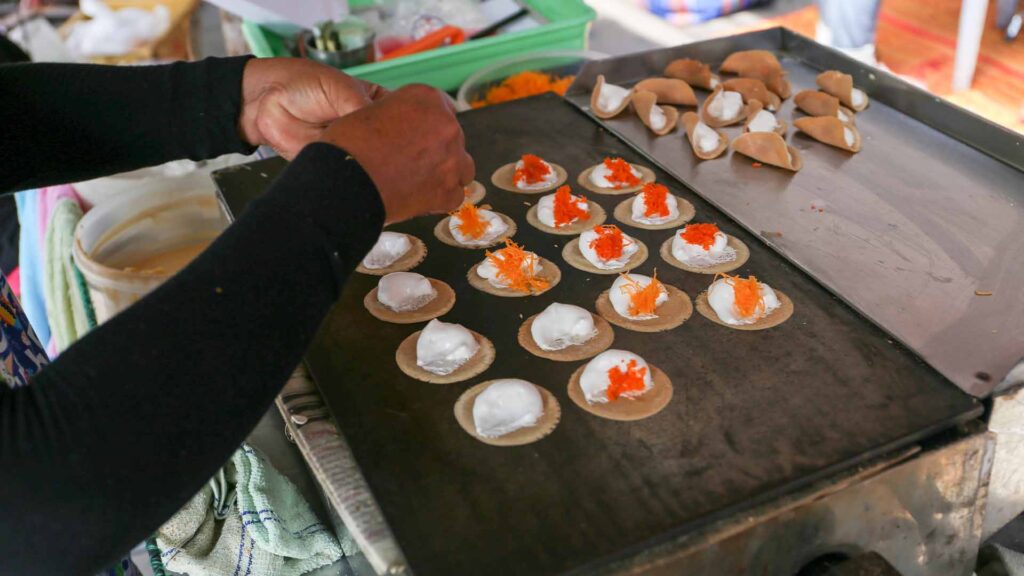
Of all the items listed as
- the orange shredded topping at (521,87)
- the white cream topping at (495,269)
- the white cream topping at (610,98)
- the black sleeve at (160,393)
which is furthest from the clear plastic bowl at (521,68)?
the black sleeve at (160,393)

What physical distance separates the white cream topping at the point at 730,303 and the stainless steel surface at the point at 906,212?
0.12 meters

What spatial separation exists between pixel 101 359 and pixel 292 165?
0.93ft

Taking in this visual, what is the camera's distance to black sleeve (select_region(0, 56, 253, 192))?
3.90 feet

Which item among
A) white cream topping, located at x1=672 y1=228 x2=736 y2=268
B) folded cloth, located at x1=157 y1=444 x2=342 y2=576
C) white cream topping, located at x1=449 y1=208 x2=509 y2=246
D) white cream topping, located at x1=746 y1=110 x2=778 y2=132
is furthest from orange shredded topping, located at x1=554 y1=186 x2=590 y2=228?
folded cloth, located at x1=157 y1=444 x2=342 y2=576

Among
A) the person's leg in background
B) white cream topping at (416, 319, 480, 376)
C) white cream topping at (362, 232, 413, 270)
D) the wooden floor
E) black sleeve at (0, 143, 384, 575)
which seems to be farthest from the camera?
the person's leg in background

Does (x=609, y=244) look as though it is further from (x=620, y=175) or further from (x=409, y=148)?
(x=409, y=148)

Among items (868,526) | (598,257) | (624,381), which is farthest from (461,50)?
(868,526)

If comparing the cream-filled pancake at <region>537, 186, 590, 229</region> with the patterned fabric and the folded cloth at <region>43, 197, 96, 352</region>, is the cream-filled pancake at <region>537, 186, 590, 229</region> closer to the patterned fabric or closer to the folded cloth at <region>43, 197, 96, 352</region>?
the patterned fabric

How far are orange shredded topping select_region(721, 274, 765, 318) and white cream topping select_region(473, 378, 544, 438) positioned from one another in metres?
0.39

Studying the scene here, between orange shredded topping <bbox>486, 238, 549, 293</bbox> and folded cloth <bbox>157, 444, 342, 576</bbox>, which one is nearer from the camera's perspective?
folded cloth <bbox>157, 444, 342, 576</bbox>

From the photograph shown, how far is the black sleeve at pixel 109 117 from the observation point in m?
1.19

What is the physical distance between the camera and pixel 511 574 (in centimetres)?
92

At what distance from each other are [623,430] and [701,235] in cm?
49

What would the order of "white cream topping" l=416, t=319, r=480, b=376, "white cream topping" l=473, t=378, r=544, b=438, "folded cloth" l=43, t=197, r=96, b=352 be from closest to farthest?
"white cream topping" l=473, t=378, r=544, b=438
"white cream topping" l=416, t=319, r=480, b=376
"folded cloth" l=43, t=197, r=96, b=352
